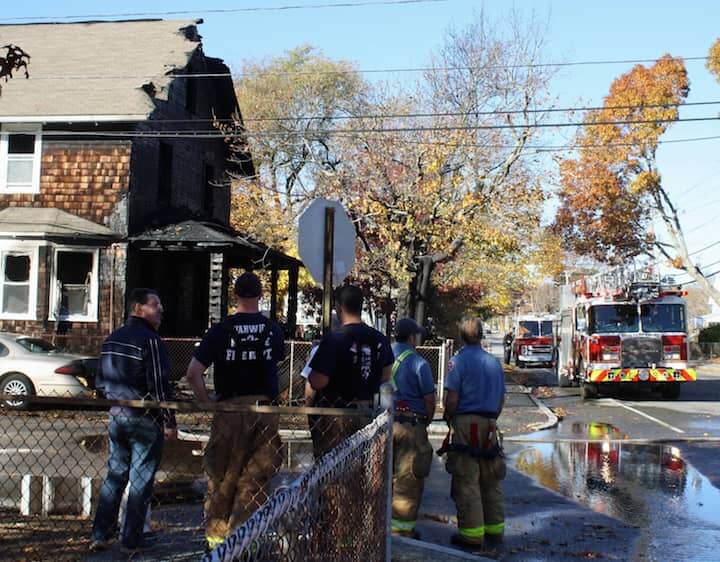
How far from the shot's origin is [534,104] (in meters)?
22.2

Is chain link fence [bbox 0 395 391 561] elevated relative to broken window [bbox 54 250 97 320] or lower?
lower

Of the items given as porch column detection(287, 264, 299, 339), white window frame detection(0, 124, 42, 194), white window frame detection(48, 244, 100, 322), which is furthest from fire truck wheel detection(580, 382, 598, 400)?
white window frame detection(0, 124, 42, 194)

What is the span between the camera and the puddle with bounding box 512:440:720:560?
26.2 feet

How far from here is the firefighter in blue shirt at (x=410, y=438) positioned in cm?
719

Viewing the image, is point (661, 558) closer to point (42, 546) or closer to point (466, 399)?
point (466, 399)

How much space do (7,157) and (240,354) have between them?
17.5 meters

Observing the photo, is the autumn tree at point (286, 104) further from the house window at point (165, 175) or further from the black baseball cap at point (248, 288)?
the black baseball cap at point (248, 288)

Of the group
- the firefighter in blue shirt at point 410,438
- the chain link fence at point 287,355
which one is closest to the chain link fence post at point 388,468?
the firefighter in blue shirt at point 410,438

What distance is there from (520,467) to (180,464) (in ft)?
15.7

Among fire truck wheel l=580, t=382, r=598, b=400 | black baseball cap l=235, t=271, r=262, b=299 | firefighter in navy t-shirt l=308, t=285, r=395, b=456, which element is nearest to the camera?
black baseball cap l=235, t=271, r=262, b=299

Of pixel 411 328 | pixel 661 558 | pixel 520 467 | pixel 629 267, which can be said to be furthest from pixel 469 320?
pixel 629 267

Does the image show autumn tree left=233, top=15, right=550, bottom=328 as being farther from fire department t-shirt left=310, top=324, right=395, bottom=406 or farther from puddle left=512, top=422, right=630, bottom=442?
fire department t-shirt left=310, top=324, right=395, bottom=406

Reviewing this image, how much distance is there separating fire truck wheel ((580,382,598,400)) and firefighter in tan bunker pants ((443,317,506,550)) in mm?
16768

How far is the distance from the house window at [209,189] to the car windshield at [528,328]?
20.0 meters
